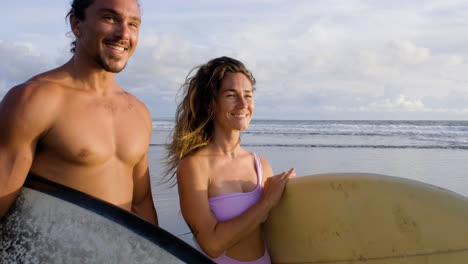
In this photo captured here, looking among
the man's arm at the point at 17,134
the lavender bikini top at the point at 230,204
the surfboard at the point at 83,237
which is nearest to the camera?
the surfboard at the point at 83,237

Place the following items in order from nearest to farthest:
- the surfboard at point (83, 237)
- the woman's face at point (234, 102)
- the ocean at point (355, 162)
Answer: the surfboard at point (83, 237), the woman's face at point (234, 102), the ocean at point (355, 162)

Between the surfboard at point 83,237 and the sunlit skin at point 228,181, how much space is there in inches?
28.1

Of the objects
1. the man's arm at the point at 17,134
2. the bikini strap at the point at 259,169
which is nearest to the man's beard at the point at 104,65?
the man's arm at the point at 17,134

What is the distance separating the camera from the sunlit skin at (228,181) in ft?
7.26

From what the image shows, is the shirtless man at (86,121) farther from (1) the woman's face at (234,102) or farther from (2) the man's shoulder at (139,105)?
(1) the woman's face at (234,102)

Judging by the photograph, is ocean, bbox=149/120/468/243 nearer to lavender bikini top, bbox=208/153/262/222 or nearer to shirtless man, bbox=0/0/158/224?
lavender bikini top, bbox=208/153/262/222

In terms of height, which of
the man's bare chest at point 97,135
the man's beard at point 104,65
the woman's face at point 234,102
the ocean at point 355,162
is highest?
the man's beard at point 104,65

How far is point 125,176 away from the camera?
212cm

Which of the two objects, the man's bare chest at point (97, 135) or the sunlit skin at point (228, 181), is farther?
the sunlit skin at point (228, 181)

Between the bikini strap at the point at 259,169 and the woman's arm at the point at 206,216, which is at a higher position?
the bikini strap at the point at 259,169

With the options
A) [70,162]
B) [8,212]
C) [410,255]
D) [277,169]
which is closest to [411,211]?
[410,255]

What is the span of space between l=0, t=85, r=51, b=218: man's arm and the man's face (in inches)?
13.6

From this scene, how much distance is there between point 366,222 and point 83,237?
1386 millimetres

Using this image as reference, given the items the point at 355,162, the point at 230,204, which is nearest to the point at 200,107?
the point at 230,204
